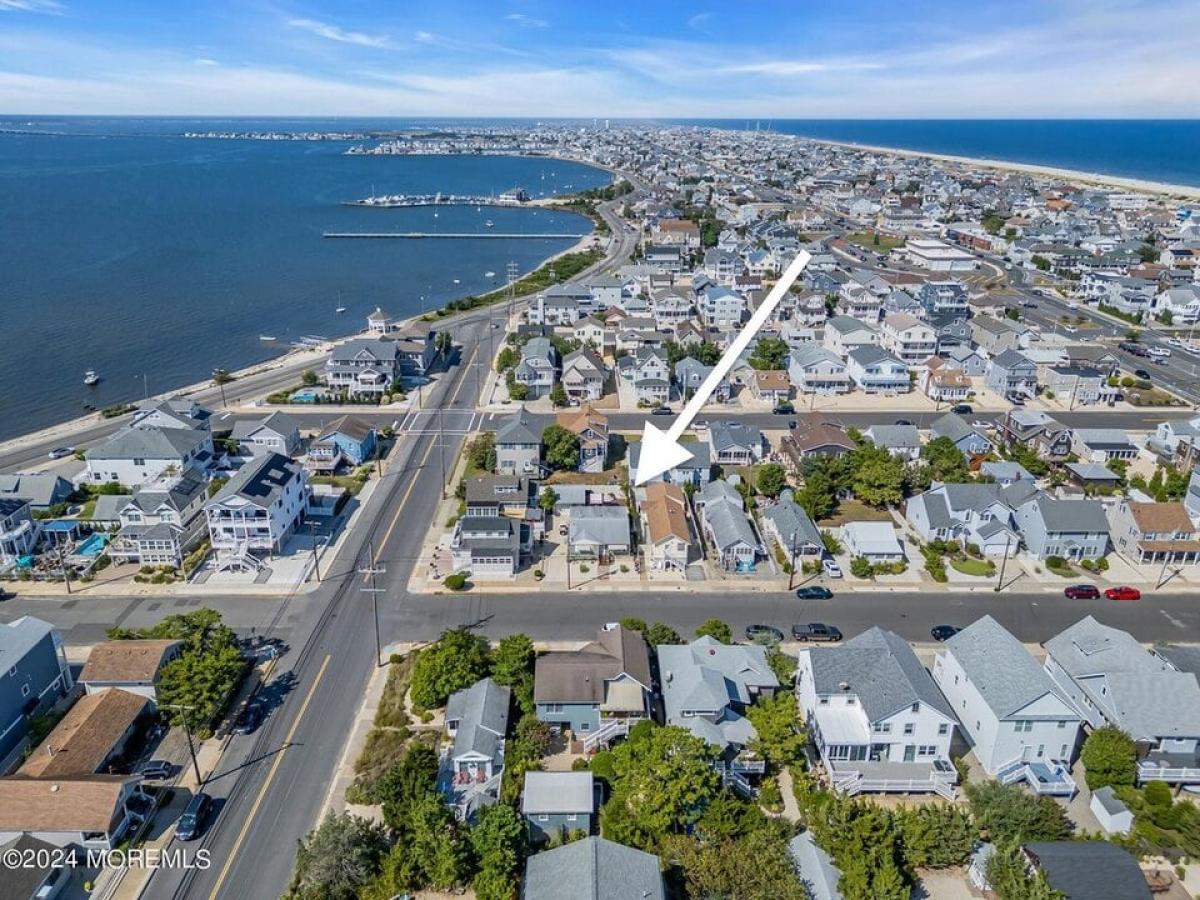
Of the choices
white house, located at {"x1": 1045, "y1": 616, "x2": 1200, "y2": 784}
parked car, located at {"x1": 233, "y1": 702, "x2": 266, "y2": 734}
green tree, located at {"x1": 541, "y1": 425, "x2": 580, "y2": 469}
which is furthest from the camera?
green tree, located at {"x1": 541, "y1": 425, "x2": 580, "y2": 469}

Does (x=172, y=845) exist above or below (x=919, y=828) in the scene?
below

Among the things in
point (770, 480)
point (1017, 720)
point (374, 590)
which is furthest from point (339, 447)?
point (1017, 720)

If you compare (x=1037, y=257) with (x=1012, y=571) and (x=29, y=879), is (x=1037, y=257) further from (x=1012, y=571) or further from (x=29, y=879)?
(x=29, y=879)

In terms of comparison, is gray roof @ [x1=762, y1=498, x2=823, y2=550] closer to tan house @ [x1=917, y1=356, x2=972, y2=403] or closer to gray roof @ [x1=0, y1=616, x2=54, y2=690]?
tan house @ [x1=917, y1=356, x2=972, y2=403]

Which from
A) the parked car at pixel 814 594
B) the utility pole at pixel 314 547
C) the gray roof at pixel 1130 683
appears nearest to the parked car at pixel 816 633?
the parked car at pixel 814 594

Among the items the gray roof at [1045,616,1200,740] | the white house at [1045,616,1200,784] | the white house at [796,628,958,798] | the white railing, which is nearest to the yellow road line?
the white railing

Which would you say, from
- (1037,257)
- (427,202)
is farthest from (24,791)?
(427,202)

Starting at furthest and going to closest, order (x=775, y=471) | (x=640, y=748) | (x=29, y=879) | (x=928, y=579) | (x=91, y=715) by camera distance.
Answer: (x=775, y=471) < (x=928, y=579) < (x=91, y=715) < (x=640, y=748) < (x=29, y=879)
